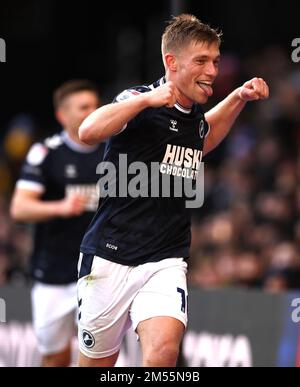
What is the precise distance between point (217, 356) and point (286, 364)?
633 mm

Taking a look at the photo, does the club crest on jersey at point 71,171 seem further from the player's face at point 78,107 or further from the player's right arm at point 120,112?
the player's right arm at point 120,112

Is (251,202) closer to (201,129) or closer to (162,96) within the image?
(201,129)

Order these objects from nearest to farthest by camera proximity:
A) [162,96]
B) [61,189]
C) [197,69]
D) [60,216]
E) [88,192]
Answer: [162,96] < [197,69] < [60,216] < [88,192] < [61,189]

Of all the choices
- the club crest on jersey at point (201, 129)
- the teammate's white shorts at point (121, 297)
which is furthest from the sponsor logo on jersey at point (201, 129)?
the teammate's white shorts at point (121, 297)

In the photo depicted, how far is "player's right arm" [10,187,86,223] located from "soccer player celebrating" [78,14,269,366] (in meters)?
2.17

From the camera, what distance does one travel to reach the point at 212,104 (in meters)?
16.1

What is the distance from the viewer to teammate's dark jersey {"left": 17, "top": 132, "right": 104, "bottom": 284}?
32.6ft

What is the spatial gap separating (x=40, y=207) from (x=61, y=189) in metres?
0.44

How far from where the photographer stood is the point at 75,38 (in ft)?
63.1

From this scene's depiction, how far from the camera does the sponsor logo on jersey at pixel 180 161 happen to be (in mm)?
7152

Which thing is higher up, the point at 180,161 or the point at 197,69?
the point at 197,69

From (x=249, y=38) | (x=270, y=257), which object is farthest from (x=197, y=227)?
(x=249, y=38)

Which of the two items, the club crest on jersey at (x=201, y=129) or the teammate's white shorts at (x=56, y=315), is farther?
the teammate's white shorts at (x=56, y=315)

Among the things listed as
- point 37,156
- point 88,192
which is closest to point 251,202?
point 88,192
